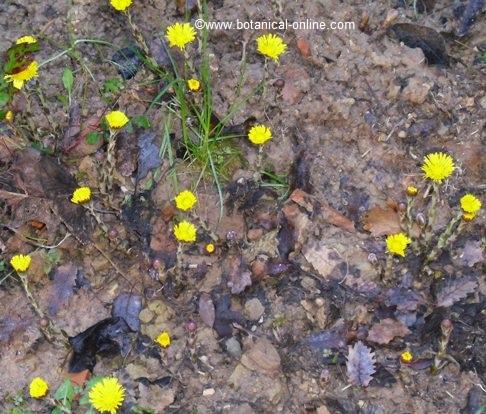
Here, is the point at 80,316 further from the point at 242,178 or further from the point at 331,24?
the point at 331,24

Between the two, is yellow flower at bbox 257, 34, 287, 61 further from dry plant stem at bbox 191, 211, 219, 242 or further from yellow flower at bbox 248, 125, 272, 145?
dry plant stem at bbox 191, 211, 219, 242

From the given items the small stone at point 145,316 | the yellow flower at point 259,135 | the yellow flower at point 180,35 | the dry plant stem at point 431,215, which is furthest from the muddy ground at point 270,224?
the yellow flower at point 180,35

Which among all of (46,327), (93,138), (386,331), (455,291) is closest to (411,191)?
(455,291)

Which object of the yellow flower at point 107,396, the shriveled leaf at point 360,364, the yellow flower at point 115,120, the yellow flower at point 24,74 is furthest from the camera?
the yellow flower at point 24,74

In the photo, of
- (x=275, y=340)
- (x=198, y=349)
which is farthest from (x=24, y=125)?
(x=275, y=340)

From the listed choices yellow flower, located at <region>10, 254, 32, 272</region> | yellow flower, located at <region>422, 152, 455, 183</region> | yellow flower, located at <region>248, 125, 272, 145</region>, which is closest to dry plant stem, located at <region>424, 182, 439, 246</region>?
yellow flower, located at <region>422, 152, 455, 183</region>

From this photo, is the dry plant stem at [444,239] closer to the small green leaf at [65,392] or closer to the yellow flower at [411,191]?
the yellow flower at [411,191]

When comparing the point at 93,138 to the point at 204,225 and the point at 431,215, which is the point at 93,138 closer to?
the point at 204,225
